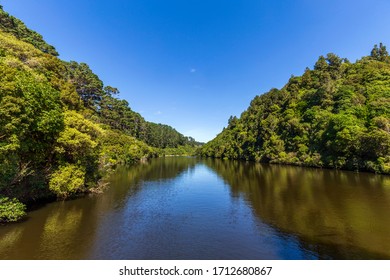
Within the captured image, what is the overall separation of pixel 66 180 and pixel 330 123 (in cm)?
6887

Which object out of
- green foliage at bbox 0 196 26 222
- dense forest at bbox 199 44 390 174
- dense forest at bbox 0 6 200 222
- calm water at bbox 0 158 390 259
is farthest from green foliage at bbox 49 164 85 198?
dense forest at bbox 199 44 390 174

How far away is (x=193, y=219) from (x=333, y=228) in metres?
12.7

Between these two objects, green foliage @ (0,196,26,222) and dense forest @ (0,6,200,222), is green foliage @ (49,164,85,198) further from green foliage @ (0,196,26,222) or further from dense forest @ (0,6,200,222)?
green foliage @ (0,196,26,222)

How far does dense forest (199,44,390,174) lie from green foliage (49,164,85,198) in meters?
59.8

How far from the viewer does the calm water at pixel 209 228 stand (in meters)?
14.4

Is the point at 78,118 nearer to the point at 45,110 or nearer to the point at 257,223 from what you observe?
the point at 45,110

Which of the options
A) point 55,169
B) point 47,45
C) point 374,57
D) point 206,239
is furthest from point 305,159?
point 47,45

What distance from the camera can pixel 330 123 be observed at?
2518 inches

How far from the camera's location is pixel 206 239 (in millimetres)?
16734

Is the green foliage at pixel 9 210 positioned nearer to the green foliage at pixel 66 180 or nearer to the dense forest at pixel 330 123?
the green foliage at pixel 66 180

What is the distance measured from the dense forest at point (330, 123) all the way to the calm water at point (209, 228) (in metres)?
25.3

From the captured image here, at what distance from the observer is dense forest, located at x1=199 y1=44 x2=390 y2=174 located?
52.5 metres

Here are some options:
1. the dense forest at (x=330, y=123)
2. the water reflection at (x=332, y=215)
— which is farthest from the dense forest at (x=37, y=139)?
the dense forest at (x=330, y=123)
